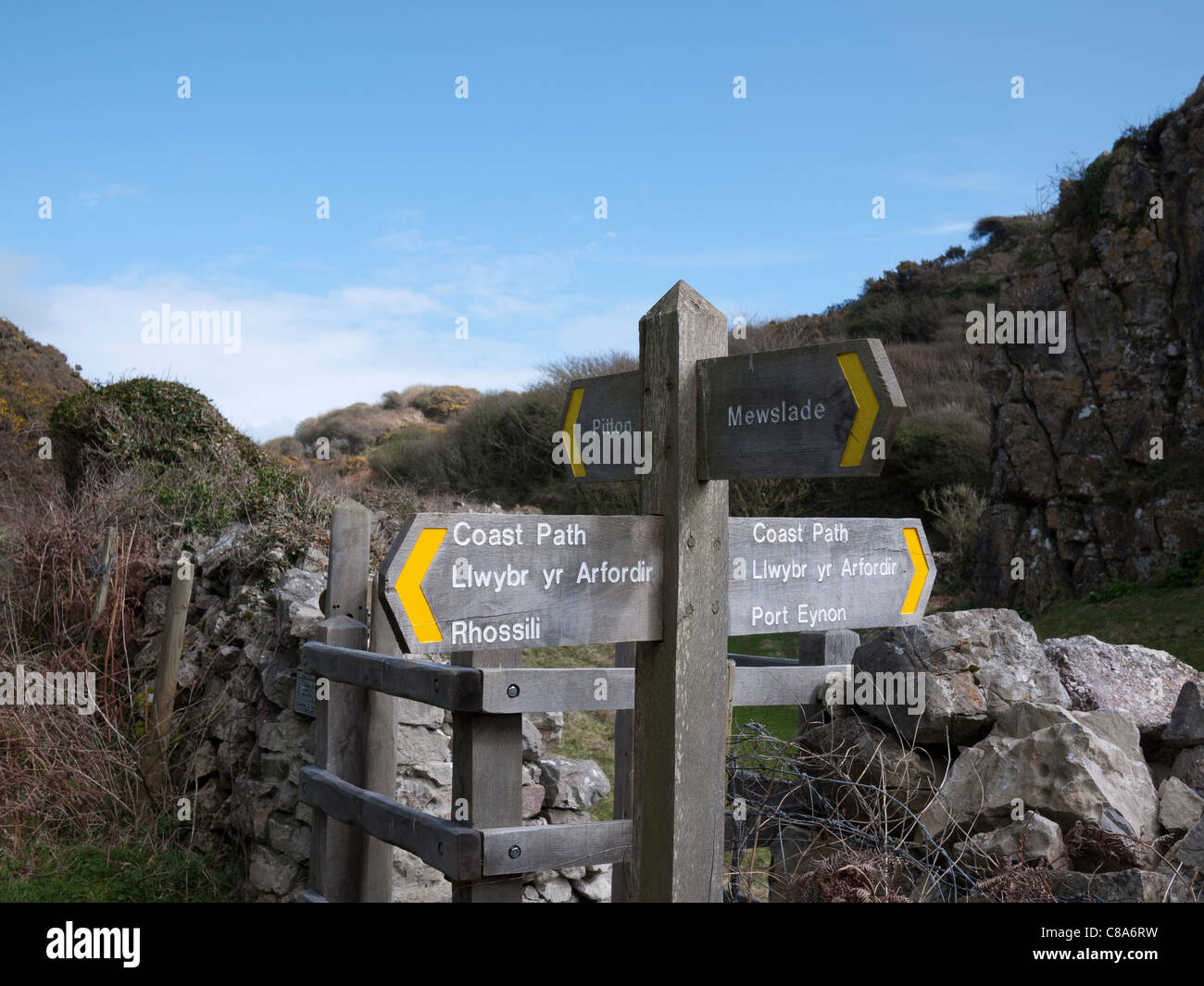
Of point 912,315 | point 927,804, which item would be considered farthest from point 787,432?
point 912,315

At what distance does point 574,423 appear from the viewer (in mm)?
3271

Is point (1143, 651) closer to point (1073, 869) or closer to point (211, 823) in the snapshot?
point (1073, 869)

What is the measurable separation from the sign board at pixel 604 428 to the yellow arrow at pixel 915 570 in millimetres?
980

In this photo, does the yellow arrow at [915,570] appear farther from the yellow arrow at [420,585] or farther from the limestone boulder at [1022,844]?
the yellow arrow at [420,585]

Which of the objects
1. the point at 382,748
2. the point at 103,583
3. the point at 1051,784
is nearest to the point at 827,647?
the point at 1051,784

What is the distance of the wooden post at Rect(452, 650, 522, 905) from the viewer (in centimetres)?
334

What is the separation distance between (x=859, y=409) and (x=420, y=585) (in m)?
1.16

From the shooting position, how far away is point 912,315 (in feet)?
118

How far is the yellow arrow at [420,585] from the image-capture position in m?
2.42

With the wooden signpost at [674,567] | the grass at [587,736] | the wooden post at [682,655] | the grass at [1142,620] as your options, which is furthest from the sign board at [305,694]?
the grass at [1142,620]

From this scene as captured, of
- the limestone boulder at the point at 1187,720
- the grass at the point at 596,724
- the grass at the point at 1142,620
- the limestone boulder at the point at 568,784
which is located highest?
the limestone boulder at the point at 1187,720

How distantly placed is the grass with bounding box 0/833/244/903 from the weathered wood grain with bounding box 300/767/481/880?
6.13ft

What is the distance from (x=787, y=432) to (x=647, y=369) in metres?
0.46

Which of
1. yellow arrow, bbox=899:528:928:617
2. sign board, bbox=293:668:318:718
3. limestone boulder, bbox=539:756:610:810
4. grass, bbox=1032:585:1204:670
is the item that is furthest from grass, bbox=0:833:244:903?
grass, bbox=1032:585:1204:670
